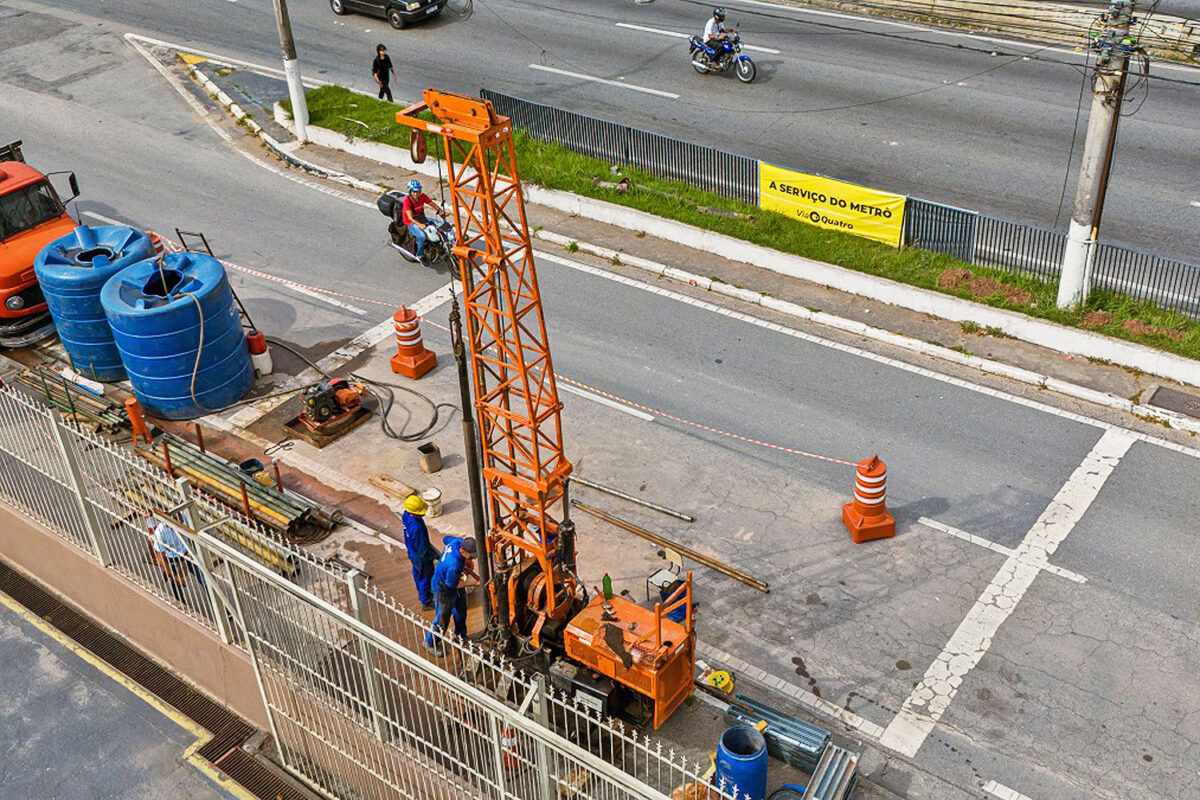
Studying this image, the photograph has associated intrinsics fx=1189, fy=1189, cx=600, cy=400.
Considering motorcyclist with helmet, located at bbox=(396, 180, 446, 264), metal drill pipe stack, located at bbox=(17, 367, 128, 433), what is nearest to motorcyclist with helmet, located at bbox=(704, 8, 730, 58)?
motorcyclist with helmet, located at bbox=(396, 180, 446, 264)

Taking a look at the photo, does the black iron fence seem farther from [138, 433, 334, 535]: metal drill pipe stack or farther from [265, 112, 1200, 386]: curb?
[138, 433, 334, 535]: metal drill pipe stack

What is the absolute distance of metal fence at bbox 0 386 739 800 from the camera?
32.7 feet

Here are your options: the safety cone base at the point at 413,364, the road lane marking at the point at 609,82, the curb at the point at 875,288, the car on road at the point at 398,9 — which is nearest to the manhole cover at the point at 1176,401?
the curb at the point at 875,288

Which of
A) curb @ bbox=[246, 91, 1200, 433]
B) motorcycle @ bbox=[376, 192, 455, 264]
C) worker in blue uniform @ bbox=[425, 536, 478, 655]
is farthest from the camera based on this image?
motorcycle @ bbox=[376, 192, 455, 264]

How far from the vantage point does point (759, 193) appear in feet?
74.0

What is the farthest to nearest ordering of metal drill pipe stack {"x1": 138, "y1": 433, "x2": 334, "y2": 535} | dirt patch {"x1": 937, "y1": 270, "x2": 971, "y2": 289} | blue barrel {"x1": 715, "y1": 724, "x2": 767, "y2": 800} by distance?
dirt patch {"x1": 937, "y1": 270, "x2": 971, "y2": 289} < metal drill pipe stack {"x1": 138, "y1": 433, "x2": 334, "y2": 535} < blue barrel {"x1": 715, "y1": 724, "x2": 767, "y2": 800}

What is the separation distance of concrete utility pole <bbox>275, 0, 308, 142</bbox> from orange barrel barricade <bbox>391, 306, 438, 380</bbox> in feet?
31.8

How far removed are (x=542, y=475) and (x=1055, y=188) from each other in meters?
15.2

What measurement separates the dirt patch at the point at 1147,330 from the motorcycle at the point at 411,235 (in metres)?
11.5

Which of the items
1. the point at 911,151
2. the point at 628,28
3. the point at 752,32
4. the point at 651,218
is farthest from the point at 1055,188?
the point at 628,28

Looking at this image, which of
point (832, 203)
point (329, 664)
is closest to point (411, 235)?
point (832, 203)

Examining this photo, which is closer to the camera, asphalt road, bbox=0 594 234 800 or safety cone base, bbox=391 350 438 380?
asphalt road, bbox=0 594 234 800

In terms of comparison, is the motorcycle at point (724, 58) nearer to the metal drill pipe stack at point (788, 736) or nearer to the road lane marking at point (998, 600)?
the road lane marking at point (998, 600)

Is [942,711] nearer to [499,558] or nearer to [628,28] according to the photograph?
[499,558]
